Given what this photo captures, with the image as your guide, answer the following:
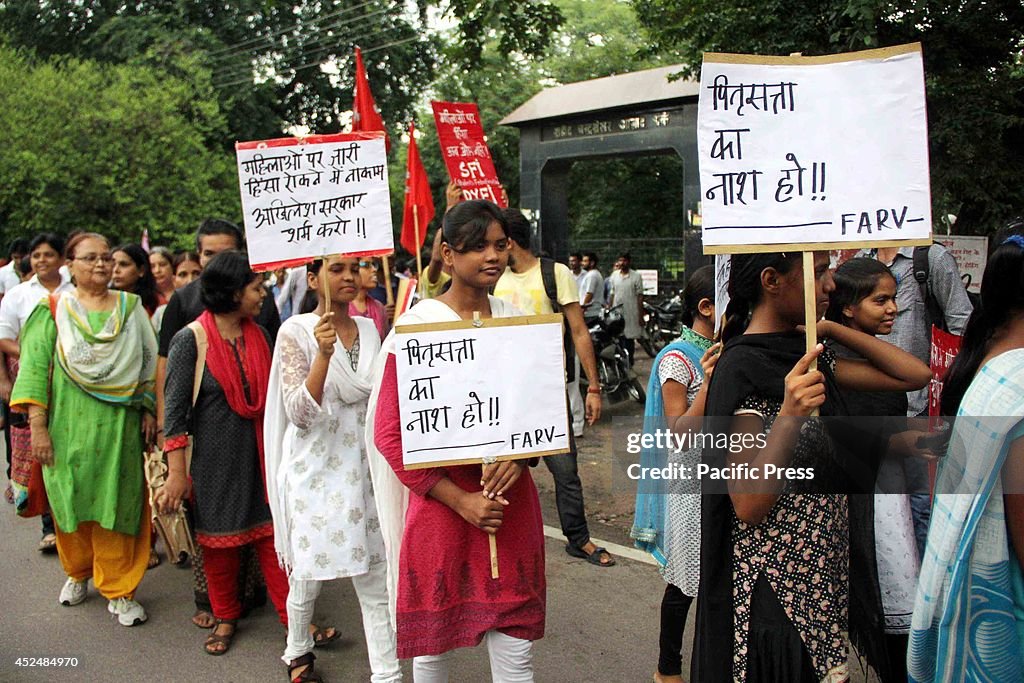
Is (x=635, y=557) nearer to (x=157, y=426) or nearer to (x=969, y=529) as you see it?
(x=157, y=426)

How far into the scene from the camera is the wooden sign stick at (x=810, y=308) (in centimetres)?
219

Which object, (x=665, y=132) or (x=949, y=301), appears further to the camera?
(x=665, y=132)

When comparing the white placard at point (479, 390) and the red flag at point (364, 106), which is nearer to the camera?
the white placard at point (479, 390)

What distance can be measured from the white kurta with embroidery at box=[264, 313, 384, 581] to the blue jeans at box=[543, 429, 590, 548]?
152cm

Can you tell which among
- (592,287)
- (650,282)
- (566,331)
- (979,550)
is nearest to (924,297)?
(566,331)

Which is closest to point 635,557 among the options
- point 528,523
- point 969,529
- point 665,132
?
point 528,523

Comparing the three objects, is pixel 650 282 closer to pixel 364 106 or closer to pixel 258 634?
pixel 364 106

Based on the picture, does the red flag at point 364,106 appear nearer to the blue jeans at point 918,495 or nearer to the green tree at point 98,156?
the blue jeans at point 918,495

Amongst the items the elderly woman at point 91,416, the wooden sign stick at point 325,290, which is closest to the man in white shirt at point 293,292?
the elderly woman at point 91,416

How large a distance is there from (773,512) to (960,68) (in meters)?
4.75

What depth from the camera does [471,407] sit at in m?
2.65

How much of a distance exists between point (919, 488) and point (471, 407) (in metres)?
1.50

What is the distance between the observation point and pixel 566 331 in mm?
5148

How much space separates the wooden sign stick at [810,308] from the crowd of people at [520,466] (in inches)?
2.3
